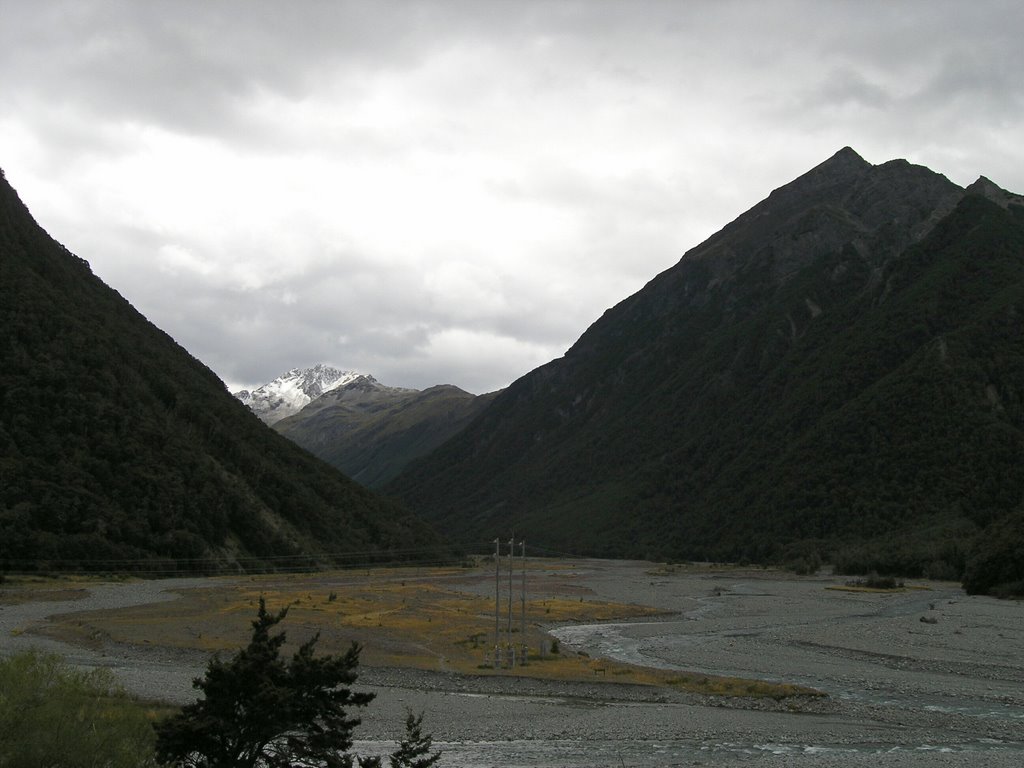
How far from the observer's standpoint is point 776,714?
120 ft

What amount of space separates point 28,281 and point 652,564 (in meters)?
126

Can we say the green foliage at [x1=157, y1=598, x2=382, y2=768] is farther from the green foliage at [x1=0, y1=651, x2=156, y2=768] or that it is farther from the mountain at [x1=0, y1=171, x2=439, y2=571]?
the mountain at [x1=0, y1=171, x2=439, y2=571]

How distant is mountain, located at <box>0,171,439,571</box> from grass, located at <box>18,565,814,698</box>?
46.6 ft

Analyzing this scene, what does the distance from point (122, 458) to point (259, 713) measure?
10605 cm

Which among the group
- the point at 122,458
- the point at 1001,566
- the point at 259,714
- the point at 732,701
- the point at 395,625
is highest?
the point at 122,458

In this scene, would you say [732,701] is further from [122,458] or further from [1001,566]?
[122,458]

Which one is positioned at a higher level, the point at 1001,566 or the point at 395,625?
the point at 1001,566

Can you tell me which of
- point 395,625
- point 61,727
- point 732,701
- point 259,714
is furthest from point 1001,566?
point 61,727

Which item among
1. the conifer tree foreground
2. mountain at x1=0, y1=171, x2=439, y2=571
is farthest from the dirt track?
mountain at x1=0, y1=171, x2=439, y2=571

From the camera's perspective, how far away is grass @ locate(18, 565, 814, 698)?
46188 millimetres

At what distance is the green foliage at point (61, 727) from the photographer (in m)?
15.4

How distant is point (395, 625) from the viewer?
2537 inches

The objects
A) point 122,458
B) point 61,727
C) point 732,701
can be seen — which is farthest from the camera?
point 122,458

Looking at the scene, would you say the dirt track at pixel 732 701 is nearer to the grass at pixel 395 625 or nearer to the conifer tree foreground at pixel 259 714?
the grass at pixel 395 625
